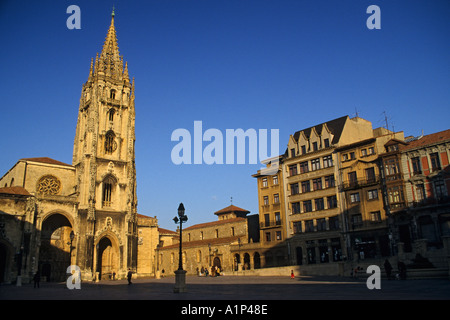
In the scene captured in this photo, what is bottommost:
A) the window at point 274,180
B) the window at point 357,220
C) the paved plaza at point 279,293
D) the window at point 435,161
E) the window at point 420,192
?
the paved plaza at point 279,293

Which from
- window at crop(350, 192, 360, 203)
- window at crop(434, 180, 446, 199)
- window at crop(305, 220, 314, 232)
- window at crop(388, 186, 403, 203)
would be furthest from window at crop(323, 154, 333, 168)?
window at crop(434, 180, 446, 199)

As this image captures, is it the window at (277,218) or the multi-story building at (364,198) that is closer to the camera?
the multi-story building at (364,198)

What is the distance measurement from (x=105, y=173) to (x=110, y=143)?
5281 mm

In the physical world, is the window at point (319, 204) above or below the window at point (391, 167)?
below

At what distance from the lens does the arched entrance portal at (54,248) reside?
5053 centimetres

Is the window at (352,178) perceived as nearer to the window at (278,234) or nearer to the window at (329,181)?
the window at (329,181)

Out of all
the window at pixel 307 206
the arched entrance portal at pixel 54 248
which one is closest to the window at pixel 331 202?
the window at pixel 307 206

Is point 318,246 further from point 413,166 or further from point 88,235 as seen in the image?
point 88,235

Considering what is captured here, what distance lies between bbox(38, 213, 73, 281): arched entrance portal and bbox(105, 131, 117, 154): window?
11530 millimetres

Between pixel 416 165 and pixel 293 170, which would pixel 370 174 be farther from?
pixel 293 170

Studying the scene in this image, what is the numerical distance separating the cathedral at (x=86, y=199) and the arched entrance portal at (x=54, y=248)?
0.41 ft

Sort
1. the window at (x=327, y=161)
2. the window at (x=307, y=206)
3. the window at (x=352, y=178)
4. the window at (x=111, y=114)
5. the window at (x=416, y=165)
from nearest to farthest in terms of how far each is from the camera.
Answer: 1. the window at (x=416, y=165)
2. the window at (x=352, y=178)
3. the window at (x=327, y=161)
4. the window at (x=307, y=206)
5. the window at (x=111, y=114)
